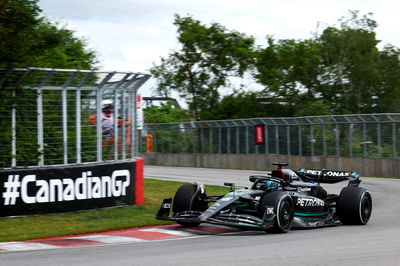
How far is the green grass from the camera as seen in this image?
12218 mm

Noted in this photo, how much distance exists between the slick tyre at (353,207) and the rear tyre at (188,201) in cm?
273

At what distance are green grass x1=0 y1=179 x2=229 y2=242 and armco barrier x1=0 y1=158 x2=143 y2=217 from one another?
0.19 m

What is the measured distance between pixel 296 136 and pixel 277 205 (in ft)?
71.6

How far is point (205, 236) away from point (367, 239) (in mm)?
2697

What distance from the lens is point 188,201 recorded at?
1279 cm

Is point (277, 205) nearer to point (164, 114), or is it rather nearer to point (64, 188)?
point (64, 188)

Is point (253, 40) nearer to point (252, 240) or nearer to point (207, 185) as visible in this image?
point (207, 185)

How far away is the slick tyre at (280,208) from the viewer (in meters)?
11.7

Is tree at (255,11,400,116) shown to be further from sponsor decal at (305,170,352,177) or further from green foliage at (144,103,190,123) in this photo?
sponsor decal at (305,170,352,177)

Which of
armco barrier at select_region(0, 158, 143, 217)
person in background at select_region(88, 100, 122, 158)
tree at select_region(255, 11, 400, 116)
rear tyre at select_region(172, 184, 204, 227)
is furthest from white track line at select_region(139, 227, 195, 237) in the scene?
tree at select_region(255, 11, 400, 116)

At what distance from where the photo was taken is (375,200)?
18.6m

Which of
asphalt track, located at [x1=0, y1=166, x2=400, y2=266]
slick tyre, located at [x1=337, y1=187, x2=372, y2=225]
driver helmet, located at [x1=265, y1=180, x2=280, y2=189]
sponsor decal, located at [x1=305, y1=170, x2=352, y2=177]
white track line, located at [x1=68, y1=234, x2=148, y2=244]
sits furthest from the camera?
sponsor decal, located at [x1=305, y1=170, x2=352, y2=177]

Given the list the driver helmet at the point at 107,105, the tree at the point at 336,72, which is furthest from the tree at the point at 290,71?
the driver helmet at the point at 107,105

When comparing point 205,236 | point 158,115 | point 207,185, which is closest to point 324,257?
point 205,236
